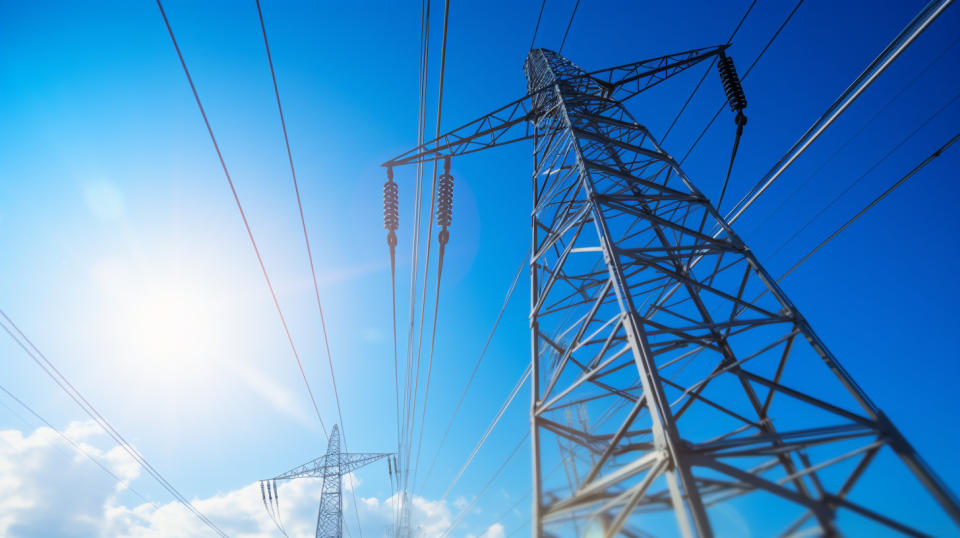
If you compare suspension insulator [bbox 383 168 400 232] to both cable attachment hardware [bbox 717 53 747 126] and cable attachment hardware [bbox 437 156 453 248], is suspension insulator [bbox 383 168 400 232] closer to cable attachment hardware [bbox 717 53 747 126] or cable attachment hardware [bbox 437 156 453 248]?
cable attachment hardware [bbox 437 156 453 248]

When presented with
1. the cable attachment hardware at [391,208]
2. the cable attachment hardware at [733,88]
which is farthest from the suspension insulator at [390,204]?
the cable attachment hardware at [733,88]

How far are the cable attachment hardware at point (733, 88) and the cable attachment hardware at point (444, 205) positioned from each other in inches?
235

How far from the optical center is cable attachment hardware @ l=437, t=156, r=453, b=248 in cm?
858

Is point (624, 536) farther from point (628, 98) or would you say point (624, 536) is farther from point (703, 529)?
point (628, 98)

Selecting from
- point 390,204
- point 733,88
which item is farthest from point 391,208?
point 733,88

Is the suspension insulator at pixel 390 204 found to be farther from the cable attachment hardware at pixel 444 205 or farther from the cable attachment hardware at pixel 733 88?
the cable attachment hardware at pixel 733 88

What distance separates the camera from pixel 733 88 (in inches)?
309

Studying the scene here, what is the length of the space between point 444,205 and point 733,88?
6615mm

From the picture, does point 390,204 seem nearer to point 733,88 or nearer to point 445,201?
point 445,201

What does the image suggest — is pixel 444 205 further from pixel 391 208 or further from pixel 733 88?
pixel 733 88

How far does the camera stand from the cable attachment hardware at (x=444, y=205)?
8.58m

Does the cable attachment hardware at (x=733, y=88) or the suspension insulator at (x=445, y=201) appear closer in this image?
the cable attachment hardware at (x=733, y=88)

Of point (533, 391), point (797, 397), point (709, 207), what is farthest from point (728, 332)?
point (533, 391)

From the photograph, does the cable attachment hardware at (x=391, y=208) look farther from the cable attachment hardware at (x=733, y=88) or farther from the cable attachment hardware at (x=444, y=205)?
the cable attachment hardware at (x=733, y=88)
